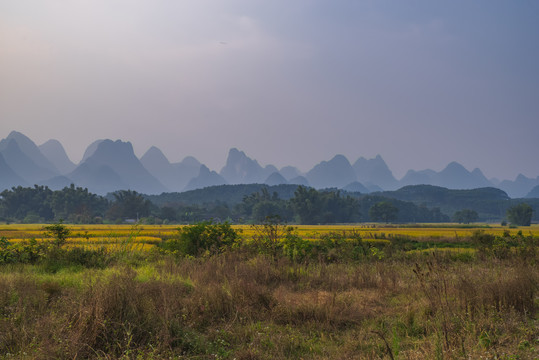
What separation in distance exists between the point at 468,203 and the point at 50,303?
186 m

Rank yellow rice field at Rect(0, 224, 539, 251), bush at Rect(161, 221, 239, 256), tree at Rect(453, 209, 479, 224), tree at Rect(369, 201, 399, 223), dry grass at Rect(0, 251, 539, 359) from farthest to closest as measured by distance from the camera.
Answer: tree at Rect(453, 209, 479, 224), tree at Rect(369, 201, 399, 223), bush at Rect(161, 221, 239, 256), yellow rice field at Rect(0, 224, 539, 251), dry grass at Rect(0, 251, 539, 359)

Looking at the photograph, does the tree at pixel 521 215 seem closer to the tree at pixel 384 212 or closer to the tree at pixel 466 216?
the tree at pixel 466 216

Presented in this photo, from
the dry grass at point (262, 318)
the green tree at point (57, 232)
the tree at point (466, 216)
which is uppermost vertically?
the green tree at point (57, 232)

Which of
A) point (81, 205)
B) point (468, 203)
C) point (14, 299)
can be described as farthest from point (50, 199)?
point (468, 203)

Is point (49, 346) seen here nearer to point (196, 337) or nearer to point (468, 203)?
point (196, 337)

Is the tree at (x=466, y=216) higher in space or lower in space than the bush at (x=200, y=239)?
lower

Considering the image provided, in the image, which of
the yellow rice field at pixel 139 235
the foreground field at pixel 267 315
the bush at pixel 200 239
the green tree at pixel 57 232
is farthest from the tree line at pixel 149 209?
the foreground field at pixel 267 315

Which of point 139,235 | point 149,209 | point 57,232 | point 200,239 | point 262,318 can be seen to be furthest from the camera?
point 149,209

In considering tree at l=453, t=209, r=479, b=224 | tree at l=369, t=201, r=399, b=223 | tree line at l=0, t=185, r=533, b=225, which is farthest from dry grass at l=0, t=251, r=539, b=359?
tree at l=453, t=209, r=479, b=224

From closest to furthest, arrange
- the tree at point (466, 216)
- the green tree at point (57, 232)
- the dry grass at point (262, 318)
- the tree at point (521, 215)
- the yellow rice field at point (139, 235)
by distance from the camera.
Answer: the dry grass at point (262, 318)
the yellow rice field at point (139, 235)
the green tree at point (57, 232)
the tree at point (521, 215)
the tree at point (466, 216)

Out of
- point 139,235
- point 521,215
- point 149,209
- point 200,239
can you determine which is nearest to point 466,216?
point 521,215

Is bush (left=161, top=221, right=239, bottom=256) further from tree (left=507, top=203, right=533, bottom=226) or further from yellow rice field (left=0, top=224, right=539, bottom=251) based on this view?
tree (left=507, top=203, right=533, bottom=226)

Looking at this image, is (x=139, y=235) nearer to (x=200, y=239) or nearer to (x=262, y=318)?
(x=200, y=239)

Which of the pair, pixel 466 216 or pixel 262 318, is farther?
pixel 466 216
